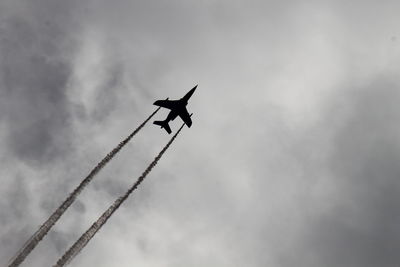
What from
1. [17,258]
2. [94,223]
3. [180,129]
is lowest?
[17,258]

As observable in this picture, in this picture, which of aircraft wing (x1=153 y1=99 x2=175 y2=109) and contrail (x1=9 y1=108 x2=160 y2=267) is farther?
aircraft wing (x1=153 y1=99 x2=175 y2=109)

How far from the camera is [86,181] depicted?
82.3m

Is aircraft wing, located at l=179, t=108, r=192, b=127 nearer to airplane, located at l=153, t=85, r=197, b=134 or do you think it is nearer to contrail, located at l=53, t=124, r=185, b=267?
airplane, located at l=153, t=85, r=197, b=134

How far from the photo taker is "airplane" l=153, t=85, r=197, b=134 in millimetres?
108750

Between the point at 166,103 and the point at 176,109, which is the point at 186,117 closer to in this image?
the point at 176,109

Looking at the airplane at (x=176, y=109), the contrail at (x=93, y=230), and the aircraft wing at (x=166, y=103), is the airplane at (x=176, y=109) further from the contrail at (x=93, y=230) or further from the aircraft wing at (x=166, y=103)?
the contrail at (x=93, y=230)

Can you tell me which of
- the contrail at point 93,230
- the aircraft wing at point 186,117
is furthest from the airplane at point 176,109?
the contrail at point 93,230

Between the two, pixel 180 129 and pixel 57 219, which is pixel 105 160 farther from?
pixel 180 129

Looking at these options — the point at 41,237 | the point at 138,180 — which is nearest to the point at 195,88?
the point at 138,180

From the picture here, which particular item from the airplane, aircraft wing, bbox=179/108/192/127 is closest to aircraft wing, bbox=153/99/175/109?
the airplane

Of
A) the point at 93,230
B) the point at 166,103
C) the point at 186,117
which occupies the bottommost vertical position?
the point at 93,230

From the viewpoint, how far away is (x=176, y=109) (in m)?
110

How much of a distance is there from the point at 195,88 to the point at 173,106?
7206 millimetres

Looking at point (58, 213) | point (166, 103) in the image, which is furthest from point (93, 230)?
point (166, 103)
